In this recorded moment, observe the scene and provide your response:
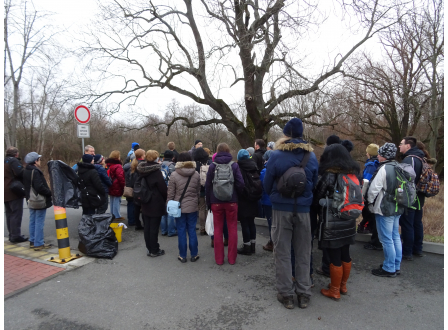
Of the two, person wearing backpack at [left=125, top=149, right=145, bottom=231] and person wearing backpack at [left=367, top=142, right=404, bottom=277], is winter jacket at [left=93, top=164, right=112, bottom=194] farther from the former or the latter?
person wearing backpack at [left=367, top=142, right=404, bottom=277]

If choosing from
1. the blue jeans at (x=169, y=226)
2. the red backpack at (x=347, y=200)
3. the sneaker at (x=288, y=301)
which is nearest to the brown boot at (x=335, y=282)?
the sneaker at (x=288, y=301)

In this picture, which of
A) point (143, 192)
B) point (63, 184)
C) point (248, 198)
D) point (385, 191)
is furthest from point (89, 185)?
point (385, 191)

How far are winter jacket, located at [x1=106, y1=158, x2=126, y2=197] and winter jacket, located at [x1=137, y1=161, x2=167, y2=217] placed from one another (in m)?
2.10

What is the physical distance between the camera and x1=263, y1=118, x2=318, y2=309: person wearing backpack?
11.0ft

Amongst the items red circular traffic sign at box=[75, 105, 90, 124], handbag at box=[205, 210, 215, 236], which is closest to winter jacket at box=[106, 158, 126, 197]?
red circular traffic sign at box=[75, 105, 90, 124]

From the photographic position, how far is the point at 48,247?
5465mm

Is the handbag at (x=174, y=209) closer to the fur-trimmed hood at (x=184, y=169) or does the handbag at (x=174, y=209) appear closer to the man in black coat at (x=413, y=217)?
the fur-trimmed hood at (x=184, y=169)

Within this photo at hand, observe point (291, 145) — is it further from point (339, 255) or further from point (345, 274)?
point (345, 274)

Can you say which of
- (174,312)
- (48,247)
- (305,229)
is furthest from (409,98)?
(48,247)

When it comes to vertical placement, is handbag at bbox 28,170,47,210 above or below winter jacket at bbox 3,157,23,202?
below

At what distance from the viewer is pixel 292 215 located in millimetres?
3365

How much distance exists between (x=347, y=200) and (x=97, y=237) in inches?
158

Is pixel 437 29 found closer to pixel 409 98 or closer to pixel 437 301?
pixel 409 98

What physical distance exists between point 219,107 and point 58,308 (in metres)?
11.0
